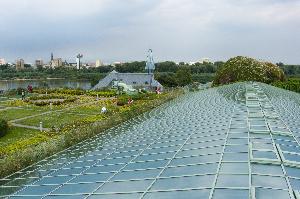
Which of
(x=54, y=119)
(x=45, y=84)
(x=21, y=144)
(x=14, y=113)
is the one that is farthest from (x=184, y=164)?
(x=45, y=84)

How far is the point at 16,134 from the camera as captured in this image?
94.9ft

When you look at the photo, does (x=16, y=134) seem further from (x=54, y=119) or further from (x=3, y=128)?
(x=54, y=119)

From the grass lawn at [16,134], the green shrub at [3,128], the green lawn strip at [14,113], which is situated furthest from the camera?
the green lawn strip at [14,113]

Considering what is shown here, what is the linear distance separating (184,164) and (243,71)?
1815 inches

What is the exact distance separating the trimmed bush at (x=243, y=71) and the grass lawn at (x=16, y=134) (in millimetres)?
31804

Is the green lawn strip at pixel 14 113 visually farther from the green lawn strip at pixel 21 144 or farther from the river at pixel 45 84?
the river at pixel 45 84

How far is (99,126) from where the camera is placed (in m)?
20.1

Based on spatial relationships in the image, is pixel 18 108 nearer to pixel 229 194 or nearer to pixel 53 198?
pixel 53 198

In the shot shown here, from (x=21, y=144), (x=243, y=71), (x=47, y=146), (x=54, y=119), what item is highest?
(x=243, y=71)

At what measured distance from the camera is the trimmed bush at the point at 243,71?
5462cm

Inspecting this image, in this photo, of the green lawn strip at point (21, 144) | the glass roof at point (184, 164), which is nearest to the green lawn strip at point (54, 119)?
the green lawn strip at point (21, 144)

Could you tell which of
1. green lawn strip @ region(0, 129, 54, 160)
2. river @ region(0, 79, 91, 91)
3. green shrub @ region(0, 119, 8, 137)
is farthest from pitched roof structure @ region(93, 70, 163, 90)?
green lawn strip @ region(0, 129, 54, 160)

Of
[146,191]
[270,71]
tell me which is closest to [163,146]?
[146,191]

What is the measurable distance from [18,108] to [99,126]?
25.2 metres
